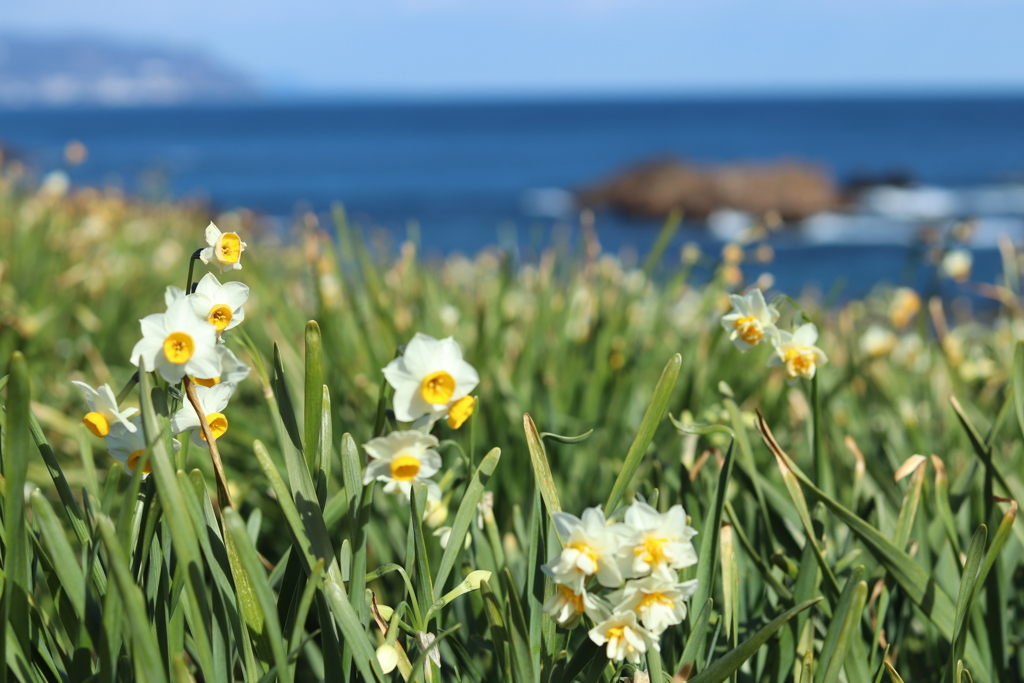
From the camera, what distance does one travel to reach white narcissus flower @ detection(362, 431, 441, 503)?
2.63 feet

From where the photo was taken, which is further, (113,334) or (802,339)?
(113,334)

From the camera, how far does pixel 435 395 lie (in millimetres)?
798

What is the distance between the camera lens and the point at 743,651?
2.66 feet

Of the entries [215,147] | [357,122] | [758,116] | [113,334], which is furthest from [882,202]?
[357,122]

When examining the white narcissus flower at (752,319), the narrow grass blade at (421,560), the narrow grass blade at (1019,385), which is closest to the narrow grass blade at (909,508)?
the narrow grass blade at (1019,385)

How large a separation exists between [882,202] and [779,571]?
27554 millimetres

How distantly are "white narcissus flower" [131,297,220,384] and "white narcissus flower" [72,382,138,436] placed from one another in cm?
11

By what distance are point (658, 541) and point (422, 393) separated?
27cm

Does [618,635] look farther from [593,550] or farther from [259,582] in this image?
[259,582]

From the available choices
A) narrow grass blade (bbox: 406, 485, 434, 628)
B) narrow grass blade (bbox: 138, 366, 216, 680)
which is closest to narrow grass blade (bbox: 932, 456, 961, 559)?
narrow grass blade (bbox: 406, 485, 434, 628)

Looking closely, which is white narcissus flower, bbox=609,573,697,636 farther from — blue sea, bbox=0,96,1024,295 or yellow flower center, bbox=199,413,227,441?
blue sea, bbox=0,96,1024,295

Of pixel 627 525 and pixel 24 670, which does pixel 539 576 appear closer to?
pixel 627 525

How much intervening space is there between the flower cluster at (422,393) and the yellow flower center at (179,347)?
0.64ft

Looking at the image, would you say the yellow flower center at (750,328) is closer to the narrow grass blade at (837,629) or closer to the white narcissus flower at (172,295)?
the narrow grass blade at (837,629)
